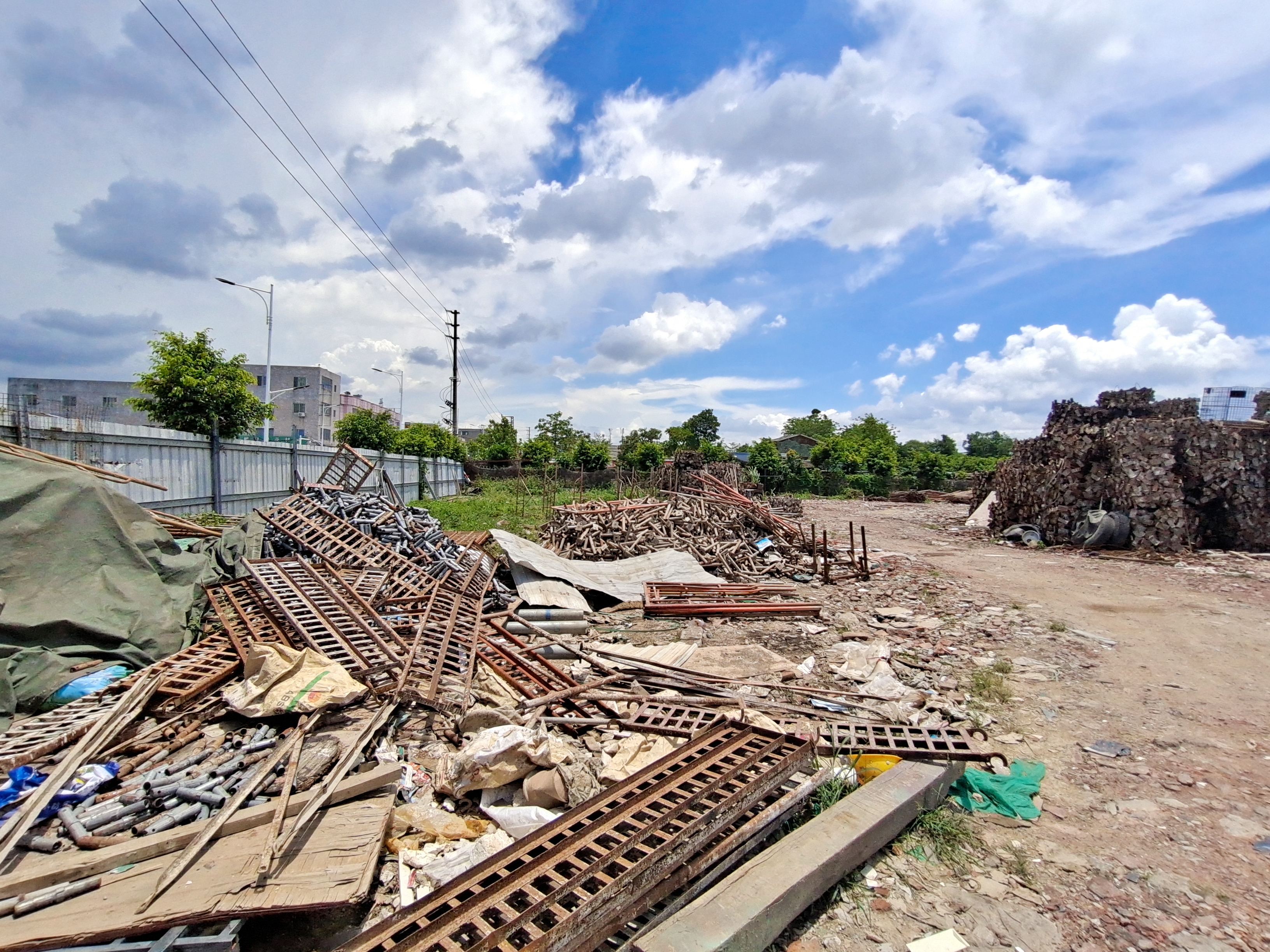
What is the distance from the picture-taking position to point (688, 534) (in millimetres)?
12430

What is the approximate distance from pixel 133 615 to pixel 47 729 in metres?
1.43

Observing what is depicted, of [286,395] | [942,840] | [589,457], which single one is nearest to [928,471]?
[589,457]

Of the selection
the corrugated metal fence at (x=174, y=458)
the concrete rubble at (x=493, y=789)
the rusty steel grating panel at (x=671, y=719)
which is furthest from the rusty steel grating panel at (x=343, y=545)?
the rusty steel grating panel at (x=671, y=719)

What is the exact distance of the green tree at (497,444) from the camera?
3375cm

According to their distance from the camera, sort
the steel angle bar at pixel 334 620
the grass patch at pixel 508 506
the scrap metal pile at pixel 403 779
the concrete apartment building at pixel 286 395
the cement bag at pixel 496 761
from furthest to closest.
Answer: the concrete apartment building at pixel 286 395 < the grass patch at pixel 508 506 < the steel angle bar at pixel 334 620 < the cement bag at pixel 496 761 < the scrap metal pile at pixel 403 779

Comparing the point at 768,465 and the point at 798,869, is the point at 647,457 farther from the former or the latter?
the point at 798,869

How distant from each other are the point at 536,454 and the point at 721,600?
26.0m

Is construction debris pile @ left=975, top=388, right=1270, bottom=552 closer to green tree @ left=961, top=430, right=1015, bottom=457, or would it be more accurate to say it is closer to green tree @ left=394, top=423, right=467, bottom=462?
green tree @ left=394, top=423, right=467, bottom=462

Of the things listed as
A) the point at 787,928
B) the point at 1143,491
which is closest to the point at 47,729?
the point at 787,928

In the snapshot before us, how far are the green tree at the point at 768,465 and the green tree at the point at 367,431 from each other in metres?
18.7

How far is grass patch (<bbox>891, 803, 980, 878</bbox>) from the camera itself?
3.10 m

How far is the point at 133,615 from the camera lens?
4.81m

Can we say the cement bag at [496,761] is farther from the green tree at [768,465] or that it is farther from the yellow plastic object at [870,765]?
the green tree at [768,465]

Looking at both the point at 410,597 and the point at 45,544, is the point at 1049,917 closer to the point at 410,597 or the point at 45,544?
the point at 410,597
